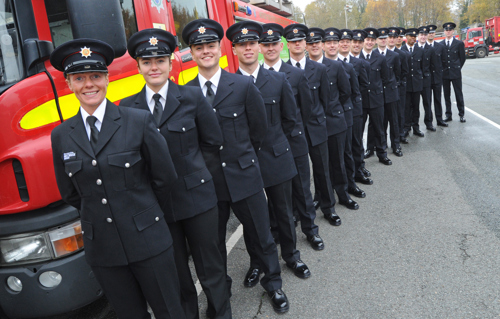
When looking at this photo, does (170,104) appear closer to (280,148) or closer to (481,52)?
(280,148)

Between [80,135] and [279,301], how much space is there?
1.87m

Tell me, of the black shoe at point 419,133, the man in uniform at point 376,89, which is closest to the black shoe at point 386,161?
the man in uniform at point 376,89

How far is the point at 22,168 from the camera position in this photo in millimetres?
2463

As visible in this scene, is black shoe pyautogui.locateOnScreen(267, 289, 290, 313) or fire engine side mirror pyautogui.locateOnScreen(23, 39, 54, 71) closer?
fire engine side mirror pyautogui.locateOnScreen(23, 39, 54, 71)

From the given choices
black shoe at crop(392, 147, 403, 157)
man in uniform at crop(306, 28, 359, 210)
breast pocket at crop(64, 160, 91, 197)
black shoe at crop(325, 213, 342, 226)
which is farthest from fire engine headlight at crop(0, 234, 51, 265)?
black shoe at crop(392, 147, 403, 157)

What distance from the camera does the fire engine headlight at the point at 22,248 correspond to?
254 cm

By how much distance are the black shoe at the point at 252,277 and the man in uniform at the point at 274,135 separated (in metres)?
0.07

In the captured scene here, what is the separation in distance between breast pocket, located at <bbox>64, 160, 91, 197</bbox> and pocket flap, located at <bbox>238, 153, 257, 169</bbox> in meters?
1.12

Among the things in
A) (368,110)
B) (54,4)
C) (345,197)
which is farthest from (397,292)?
(368,110)

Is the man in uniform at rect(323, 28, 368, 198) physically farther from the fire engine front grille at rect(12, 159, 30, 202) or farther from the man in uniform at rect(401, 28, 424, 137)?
the fire engine front grille at rect(12, 159, 30, 202)

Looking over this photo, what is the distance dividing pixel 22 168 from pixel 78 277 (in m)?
0.73

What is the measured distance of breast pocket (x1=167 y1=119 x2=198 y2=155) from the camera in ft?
8.32

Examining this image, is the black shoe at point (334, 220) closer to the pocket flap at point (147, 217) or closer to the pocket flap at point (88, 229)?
the pocket flap at point (147, 217)

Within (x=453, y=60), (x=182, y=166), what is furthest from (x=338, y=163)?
(x=453, y=60)
